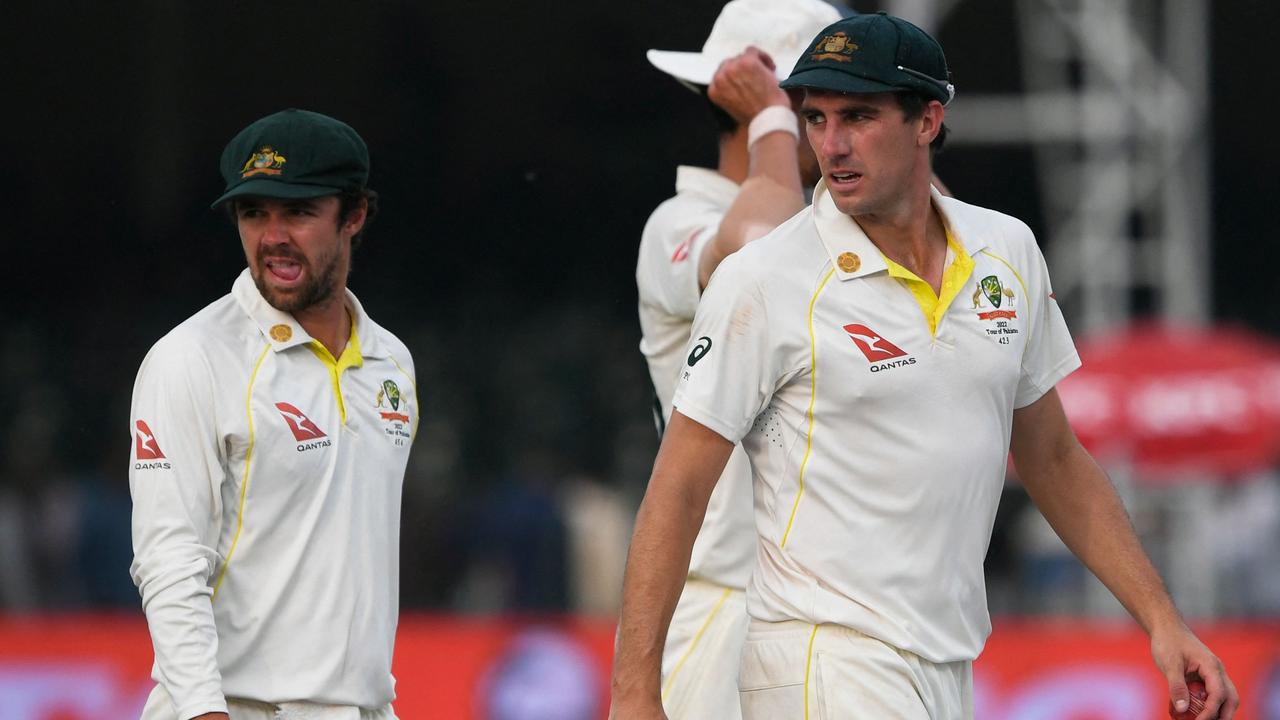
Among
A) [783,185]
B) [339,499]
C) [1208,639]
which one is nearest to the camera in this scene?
[339,499]

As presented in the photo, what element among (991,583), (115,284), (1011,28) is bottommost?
(991,583)

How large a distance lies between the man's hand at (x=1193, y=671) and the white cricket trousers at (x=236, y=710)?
154 centimetres

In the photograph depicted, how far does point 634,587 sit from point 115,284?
1190 centimetres

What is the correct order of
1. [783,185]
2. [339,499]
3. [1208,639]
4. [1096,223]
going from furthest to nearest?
[1096,223]
[1208,639]
[783,185]
[339,499]

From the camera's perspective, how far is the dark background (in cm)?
1384

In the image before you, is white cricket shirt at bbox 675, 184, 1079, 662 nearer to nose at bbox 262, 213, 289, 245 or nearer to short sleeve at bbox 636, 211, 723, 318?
short sleeve at bbox 636, 211, 723, 318

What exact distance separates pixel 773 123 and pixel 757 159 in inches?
3.6

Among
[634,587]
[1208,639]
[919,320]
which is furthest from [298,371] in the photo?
[1208,639]

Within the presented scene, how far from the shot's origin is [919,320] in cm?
362

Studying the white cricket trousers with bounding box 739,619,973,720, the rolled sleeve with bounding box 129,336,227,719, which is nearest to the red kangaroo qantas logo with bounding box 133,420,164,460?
the rolled sleeve with bounding box 129,336,227,719

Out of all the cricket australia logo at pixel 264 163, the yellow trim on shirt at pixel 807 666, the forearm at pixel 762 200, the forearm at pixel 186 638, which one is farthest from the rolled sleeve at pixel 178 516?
the forearm at pixel 762 200

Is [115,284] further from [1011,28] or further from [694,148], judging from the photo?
[1011,28]

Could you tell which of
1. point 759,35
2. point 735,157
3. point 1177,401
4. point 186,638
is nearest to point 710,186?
point 735,157

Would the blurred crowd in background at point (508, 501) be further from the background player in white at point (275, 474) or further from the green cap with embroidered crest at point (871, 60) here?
the green cap with embroidered crest at point (871, 60)
